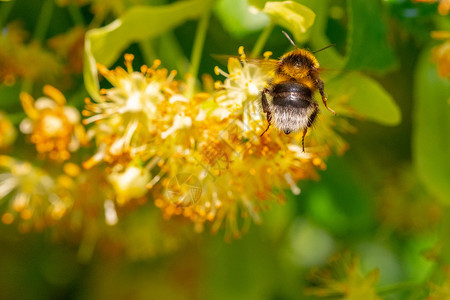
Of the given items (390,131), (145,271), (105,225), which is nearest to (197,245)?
(145,271)

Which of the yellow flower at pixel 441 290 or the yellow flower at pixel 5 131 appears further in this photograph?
the yellow flower at pixel 5 131

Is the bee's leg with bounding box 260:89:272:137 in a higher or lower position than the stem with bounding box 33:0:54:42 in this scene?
higher

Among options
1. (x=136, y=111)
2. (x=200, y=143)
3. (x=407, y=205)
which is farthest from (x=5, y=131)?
(x=407, y=205)

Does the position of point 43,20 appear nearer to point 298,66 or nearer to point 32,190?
point 32,190

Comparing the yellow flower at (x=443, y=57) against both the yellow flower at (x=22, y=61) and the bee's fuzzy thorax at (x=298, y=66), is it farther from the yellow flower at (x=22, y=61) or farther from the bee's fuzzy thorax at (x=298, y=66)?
the yellow flower at (x=22, y=61)

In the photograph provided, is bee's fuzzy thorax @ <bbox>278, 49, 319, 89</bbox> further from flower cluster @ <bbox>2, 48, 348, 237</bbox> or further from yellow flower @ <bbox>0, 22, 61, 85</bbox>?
yellow flower @ <bbox>0, 22, 61, 85</bbox>

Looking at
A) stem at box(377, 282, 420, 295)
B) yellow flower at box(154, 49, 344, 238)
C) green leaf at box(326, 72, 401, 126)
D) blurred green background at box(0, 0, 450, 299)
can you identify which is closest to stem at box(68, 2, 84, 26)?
blurred green background at box(0, 0, 450, 299)

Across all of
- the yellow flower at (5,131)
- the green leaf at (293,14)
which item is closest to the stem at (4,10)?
the yellow flower at (5,131)
